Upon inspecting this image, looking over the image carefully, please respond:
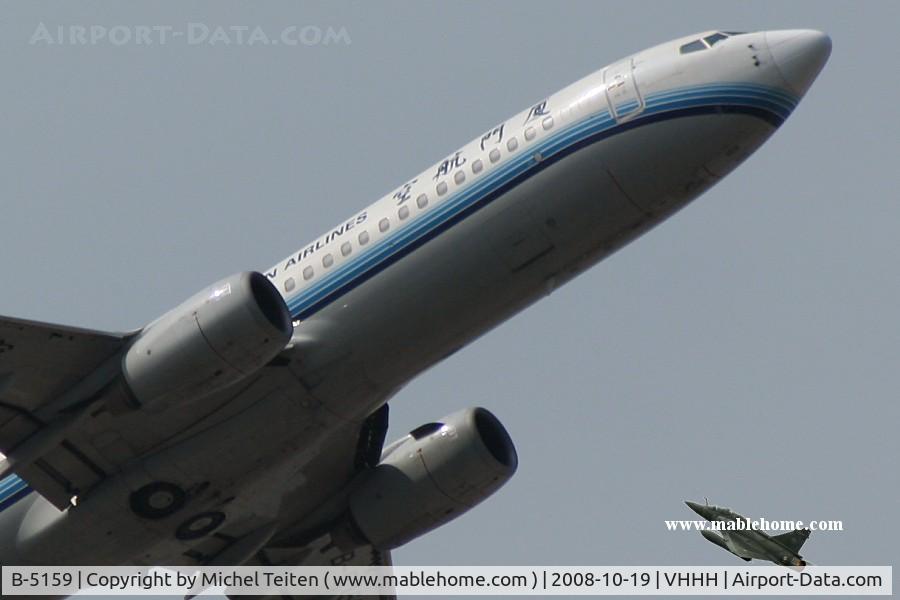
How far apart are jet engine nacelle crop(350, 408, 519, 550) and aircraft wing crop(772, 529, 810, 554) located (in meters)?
6.55

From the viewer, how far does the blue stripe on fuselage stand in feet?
119

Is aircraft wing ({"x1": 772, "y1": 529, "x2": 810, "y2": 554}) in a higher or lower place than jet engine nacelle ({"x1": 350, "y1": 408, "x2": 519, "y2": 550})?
lower

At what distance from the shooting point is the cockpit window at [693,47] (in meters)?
37.3

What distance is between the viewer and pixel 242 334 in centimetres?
3550

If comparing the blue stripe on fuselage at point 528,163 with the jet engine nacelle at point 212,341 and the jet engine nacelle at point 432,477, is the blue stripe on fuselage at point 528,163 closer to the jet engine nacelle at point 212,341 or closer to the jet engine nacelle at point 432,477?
the jet engine nacelle at point 212,341

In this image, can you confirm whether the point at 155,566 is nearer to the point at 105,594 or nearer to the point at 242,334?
the point at 105,594

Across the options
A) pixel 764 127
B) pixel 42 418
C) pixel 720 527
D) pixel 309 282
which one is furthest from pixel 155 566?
pixel 764 127

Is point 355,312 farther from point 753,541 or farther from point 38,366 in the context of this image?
point 753,541

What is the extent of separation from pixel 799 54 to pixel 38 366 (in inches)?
644

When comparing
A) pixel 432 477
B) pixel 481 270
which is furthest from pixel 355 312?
pixel 432 477

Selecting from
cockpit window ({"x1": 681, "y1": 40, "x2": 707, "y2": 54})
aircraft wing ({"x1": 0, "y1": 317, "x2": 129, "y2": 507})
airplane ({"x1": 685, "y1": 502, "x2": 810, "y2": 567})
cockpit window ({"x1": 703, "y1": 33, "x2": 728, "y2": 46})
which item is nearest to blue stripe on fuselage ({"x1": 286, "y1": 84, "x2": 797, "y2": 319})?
cockpit window ({"x1": 681, "y1": 40, "x2": 707, "y2": 54})

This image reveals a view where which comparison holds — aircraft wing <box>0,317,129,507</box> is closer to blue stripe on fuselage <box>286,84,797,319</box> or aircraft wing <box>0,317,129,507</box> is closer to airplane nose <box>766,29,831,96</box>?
blue stripe on fuselage <box>286,84,797,319</box>

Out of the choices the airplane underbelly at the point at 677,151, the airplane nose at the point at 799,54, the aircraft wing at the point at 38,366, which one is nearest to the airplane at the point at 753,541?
the airplane underbelly at the point at 677,151

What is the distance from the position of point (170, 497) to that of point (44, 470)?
2659 millimetres
